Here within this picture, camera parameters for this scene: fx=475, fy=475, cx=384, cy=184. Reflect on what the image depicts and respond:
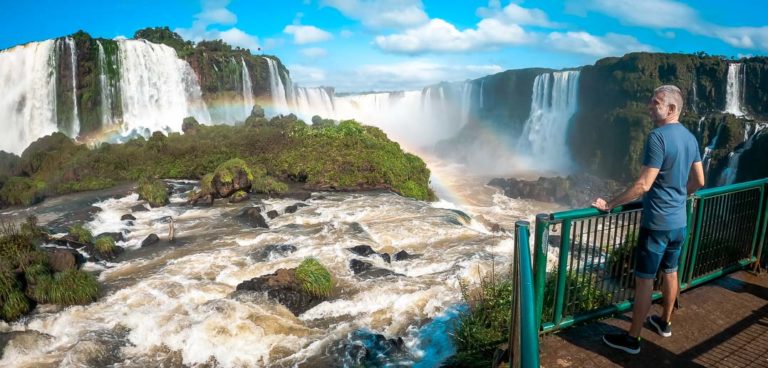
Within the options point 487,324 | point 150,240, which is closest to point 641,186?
point 487,324

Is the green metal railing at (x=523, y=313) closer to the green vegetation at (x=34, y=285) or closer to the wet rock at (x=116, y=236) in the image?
the green vegetation at (x=34, y=285)

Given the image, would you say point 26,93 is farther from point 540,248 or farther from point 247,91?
point 540,248

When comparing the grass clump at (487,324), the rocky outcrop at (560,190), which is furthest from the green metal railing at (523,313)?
the rocky outcrop at (560,190)

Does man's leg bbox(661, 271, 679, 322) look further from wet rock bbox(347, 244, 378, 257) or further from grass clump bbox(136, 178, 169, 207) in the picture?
grass clump bbox(136, 178, 169, 207)

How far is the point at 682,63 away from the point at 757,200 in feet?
133

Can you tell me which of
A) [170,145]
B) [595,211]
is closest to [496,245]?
[595,211]

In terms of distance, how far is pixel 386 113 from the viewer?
6003cm

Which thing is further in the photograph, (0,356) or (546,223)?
(0,356)

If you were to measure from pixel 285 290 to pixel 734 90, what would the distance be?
1665 inches

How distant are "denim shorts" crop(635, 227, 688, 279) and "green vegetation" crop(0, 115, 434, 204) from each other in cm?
1767

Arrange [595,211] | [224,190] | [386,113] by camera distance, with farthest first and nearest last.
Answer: [386,113], [224,190], [595,211]

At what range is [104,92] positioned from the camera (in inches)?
1325

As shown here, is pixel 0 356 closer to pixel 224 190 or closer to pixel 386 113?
pixel 224 190

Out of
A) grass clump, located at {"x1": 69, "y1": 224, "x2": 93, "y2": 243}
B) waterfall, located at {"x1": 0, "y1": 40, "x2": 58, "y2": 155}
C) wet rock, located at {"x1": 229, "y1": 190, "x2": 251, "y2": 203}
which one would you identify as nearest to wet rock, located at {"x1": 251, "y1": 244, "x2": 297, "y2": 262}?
grass clump, located at {"x1": 69, "y1": 224, "x2": 93, "y2": 243}
